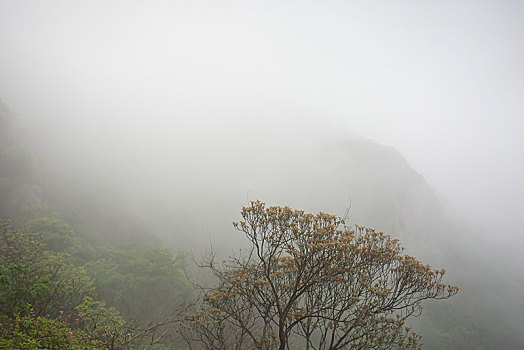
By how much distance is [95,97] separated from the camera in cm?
6406

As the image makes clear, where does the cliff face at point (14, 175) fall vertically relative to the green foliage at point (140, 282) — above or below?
above

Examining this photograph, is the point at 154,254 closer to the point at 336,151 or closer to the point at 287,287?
the point at 287,287

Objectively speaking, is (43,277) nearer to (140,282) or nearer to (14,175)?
(140,282)

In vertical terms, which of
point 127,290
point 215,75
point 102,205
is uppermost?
point 215,75

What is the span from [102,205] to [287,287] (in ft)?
108

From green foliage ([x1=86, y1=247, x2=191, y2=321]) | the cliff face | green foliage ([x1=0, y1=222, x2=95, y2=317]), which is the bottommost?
green foliage ([x1=0, y1=222, x2=95, y2=317])

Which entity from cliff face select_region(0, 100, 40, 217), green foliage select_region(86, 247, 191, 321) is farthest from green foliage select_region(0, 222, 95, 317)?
cliff face select_region(0, 100, 40, 217)

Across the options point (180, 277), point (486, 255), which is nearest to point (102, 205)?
point (180, 277)

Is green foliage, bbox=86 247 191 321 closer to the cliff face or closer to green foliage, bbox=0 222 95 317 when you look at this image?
green foliage, bbox=0 222 95 317

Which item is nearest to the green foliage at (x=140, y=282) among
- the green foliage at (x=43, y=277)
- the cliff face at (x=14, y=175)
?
the green foliage at (x=43, y=277)

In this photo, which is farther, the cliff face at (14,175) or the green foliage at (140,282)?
the cliff face at (14,175)

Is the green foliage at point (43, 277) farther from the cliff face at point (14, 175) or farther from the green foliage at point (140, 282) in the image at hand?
the cliff face at point (14, 175)

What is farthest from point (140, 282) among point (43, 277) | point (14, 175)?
point (14, 175)

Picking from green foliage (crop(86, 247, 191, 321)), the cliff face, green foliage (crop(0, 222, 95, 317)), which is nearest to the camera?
green foliage (crop(0, 222, 95, 317))
